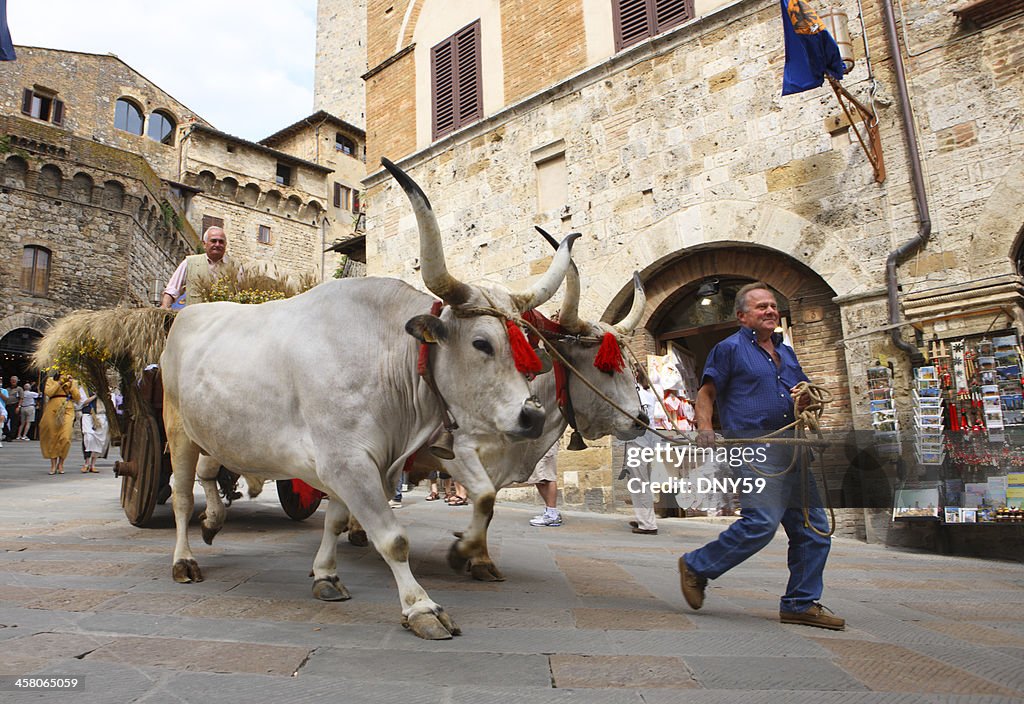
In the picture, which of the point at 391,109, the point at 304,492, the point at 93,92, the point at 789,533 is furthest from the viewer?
the point at 93,92

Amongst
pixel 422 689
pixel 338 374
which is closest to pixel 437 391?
pixel 338 374

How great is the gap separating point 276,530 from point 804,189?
724cm

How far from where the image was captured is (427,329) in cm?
302

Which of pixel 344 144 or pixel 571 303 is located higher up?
pixel 344 144

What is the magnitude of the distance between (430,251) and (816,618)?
253 cm

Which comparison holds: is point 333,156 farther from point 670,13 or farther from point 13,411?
point 670,13

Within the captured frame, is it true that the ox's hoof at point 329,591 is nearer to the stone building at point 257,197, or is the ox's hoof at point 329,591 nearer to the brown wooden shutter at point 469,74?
the brown wooden shutter at point 469,74

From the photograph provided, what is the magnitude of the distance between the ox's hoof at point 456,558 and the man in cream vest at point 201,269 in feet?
10.1

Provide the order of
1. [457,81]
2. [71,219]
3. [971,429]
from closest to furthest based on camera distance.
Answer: [971,429], [457,81], [71,219]

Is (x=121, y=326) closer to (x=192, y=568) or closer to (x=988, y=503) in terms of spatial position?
(x=192, y=568)

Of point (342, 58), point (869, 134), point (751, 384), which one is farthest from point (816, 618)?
point (342, 58)

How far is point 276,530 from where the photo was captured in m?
5.63

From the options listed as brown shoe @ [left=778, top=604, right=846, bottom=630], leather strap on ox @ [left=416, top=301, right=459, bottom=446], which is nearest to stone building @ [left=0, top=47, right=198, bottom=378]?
leather strap on ox @ [left=416, top=301, right=459, bottom=446]

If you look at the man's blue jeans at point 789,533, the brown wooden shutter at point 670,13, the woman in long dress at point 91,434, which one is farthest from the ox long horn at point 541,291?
the woman in long dress at point 91,434
